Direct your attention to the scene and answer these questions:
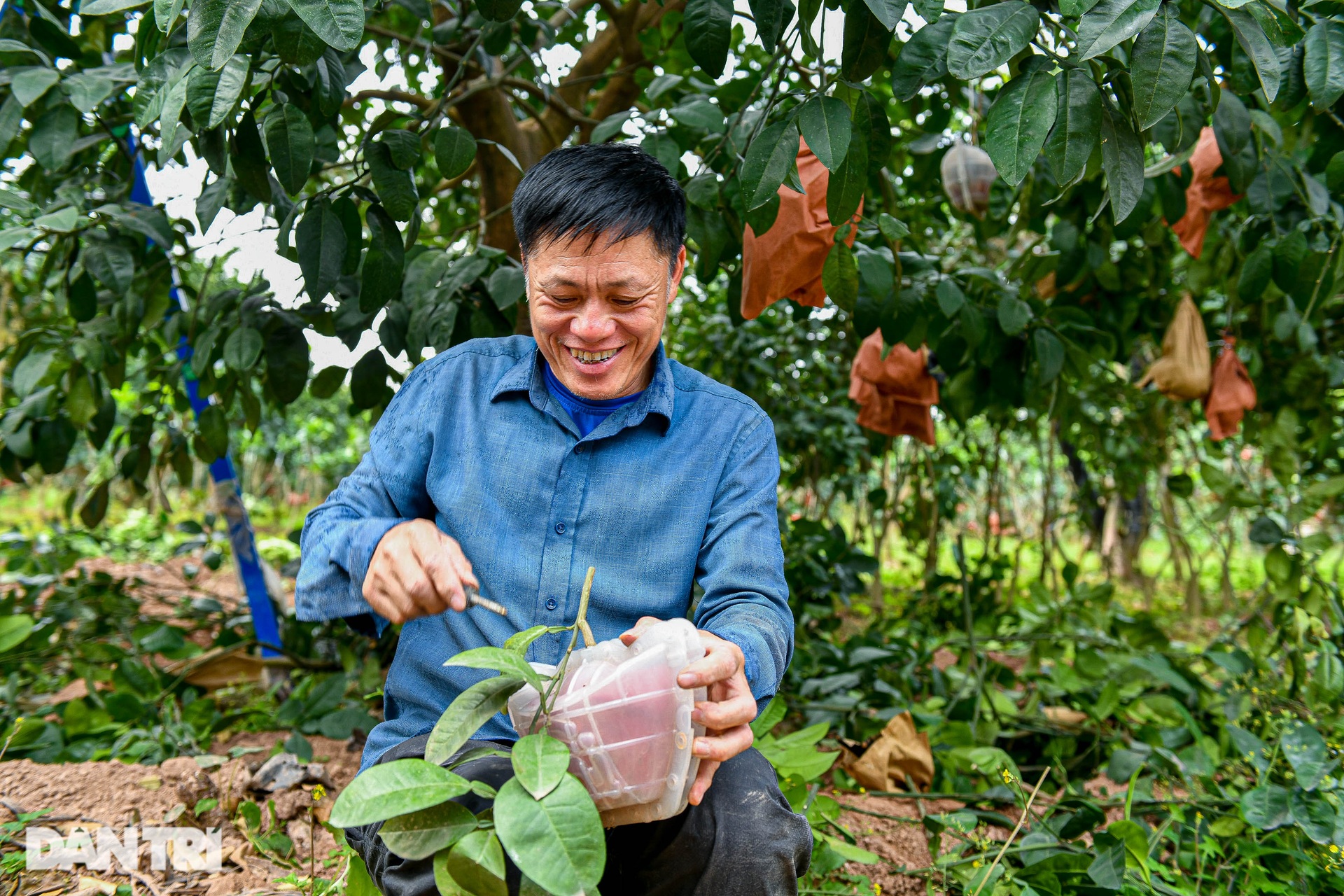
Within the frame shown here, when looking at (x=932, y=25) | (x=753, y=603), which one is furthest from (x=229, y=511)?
(x=932, y=25)

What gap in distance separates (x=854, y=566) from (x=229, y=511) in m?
1.70

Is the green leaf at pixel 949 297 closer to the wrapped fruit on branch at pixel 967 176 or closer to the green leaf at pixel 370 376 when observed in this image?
the wrapped fruit on branch at pixel 967 176

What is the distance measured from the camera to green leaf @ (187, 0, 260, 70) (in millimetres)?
927

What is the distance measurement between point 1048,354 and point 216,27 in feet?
5.22

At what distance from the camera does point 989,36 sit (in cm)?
99

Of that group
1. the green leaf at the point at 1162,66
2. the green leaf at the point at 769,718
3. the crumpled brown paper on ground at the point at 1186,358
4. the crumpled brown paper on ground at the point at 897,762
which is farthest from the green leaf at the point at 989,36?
the crumpled brown paper on ground at the point at 1186,358

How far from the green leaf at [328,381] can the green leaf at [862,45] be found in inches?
47.9

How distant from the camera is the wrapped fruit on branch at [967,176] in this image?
7.29 ft

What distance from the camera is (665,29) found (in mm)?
2338

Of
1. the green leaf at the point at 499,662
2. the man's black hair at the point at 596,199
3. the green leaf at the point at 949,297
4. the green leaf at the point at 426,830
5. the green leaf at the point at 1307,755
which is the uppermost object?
the man's black hair at the point at 596,199

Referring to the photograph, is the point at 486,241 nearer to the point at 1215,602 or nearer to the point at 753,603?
the point at 753,603

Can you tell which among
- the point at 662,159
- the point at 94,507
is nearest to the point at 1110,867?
the point at 662,159

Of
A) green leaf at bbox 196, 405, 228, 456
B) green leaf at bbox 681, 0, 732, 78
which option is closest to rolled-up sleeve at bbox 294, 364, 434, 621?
green leaf at bbox 681, 0, 732, 78

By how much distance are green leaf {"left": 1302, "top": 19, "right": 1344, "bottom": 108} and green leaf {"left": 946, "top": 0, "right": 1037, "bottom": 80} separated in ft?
1.78
